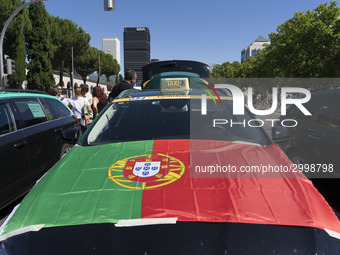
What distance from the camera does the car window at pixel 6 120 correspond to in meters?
3.95

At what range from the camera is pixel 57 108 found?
5.92 metres

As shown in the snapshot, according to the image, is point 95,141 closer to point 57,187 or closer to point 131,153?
point 131,153

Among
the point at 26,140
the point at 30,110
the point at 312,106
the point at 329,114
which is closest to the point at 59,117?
the point at 30,110

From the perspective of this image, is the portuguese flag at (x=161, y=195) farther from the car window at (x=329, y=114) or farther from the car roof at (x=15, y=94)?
the car roof at (x=15, y=94)

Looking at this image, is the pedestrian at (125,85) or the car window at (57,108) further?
the pedestrian at (125,85)

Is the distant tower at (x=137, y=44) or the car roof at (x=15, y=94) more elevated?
the distant tower at (x=137, y=44)

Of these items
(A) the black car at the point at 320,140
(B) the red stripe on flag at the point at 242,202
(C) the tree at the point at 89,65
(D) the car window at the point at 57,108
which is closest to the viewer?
(B) the red stripe on flag at the point at 242,202

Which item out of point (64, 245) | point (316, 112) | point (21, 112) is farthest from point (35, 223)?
point (316, 112)

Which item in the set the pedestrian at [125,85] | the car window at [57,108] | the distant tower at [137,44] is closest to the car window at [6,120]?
the car window at [57,108]

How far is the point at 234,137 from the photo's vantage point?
9.31 feet

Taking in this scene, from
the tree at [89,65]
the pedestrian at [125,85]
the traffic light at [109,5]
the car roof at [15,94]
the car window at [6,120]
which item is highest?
the tree at [89,65]

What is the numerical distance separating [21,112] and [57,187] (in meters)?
2.97

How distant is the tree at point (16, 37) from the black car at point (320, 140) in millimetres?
30699

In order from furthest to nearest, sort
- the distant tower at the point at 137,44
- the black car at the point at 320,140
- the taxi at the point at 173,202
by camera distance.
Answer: the distant tower at the point at 137,44 < the black car at the point at 320,140 < the taxi at the point at 173,202
